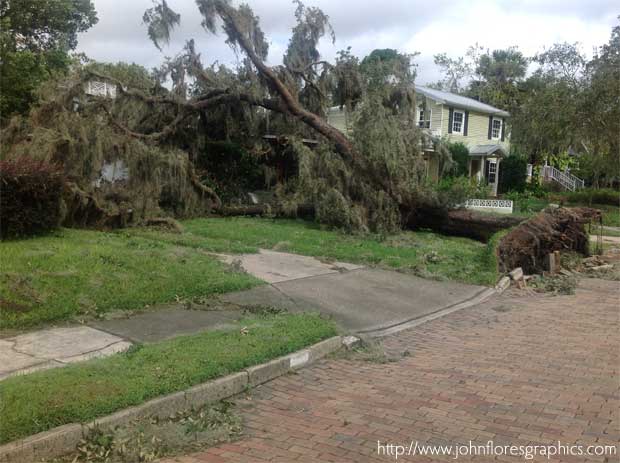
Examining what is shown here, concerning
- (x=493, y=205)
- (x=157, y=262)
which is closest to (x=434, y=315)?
(x=157, y=262)

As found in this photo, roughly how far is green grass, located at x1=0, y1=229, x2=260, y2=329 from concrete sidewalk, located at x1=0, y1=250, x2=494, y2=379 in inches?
12.8

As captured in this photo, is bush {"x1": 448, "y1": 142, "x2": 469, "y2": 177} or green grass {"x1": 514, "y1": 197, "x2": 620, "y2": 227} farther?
bush {"x1": 448, "y1": 142, "x2": 469, "y2": 177}

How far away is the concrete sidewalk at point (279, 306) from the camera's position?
6.11 m

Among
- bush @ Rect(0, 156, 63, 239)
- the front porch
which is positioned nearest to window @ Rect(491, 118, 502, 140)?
the front porch

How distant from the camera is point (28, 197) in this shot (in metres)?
10.2

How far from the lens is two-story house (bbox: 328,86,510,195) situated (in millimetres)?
35656

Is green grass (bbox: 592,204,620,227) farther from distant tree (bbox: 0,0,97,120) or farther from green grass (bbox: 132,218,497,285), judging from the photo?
distant tree (bbox: 0,0,97,120)

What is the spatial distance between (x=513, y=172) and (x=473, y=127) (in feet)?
12.6

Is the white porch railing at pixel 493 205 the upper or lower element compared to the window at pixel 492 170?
lower

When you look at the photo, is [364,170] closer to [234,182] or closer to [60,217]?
[234,182]

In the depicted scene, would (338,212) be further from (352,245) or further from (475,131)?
(475,131)

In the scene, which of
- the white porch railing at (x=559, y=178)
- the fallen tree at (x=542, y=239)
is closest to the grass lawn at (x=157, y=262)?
the fallen tree at (x=542, y=239)

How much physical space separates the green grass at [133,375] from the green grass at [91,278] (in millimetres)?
1677

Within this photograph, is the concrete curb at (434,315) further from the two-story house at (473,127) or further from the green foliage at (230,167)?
the two-story house at (473,127)
